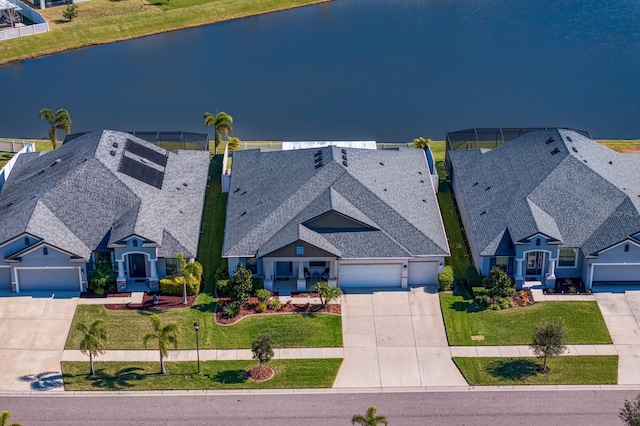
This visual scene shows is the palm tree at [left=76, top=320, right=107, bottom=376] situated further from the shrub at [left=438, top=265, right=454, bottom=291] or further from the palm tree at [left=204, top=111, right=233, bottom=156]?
the palm tree at [left=204, top=111, right=233, bottom=156]

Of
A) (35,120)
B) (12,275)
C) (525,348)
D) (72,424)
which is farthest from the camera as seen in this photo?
(35,120)

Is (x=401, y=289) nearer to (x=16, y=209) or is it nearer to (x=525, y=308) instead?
(x=525, y=308)

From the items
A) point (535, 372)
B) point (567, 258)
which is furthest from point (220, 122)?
point (535, 372)

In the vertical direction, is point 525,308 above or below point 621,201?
below

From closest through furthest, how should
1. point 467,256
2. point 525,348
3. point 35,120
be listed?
point 525,348 < point 467,256 < point 35,120

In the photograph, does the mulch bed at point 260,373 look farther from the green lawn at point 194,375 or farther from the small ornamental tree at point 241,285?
the small ornamental tree at point 241,285

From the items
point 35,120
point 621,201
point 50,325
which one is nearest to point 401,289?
point 621,201
